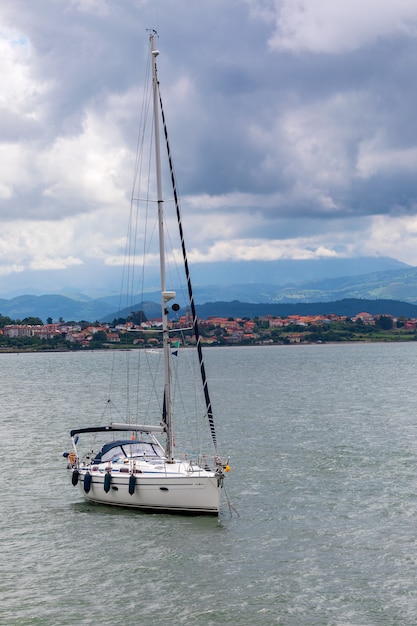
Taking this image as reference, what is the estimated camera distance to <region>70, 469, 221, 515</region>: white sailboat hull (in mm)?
40625

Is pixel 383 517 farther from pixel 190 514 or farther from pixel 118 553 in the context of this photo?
pixel 118 553

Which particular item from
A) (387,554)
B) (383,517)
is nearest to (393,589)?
(387,554)

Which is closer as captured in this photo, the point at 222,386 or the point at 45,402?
the point at 45,402

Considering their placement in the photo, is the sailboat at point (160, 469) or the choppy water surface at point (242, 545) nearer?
the choppy water surface at point (242, 545)

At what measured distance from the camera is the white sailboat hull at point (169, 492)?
40625mm

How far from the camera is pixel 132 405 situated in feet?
356

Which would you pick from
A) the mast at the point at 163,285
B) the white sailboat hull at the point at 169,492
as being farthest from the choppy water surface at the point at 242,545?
the mast at the point at 163,285

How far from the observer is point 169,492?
41281 millimetres

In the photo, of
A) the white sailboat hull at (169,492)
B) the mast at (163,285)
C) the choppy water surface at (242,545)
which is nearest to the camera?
the choppy water surface at (242,545)

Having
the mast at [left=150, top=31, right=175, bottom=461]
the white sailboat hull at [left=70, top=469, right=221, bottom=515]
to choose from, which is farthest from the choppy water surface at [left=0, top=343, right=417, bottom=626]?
the mast at [left=150, top=31, right=175, bottom=461]

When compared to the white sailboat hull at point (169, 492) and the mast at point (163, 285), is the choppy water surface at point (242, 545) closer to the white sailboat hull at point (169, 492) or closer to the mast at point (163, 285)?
the white sailboat hull at point (169, 492)

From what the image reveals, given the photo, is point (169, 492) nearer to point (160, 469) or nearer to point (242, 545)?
point (160, 469)

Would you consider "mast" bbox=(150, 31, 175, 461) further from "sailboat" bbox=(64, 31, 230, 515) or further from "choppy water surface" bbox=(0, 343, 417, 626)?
"choppy water surface" bbox=(0, 343, 417, 626)

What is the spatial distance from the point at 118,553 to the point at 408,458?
28869mm
